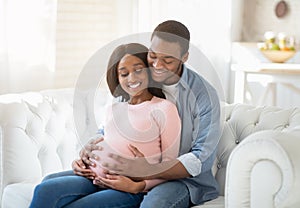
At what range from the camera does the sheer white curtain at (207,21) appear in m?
3.64

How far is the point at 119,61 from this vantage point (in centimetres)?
188

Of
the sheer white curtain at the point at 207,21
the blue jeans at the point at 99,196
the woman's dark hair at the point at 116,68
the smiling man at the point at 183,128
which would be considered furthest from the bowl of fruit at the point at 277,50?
the blue jeans at the point at 99,196

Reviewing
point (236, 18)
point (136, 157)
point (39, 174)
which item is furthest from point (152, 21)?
point (136, 157)

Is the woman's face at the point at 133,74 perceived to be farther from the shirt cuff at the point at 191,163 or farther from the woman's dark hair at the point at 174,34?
the shirt cuff at the point at 191,163

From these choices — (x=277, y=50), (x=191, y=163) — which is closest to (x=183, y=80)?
(x=191, y=163)

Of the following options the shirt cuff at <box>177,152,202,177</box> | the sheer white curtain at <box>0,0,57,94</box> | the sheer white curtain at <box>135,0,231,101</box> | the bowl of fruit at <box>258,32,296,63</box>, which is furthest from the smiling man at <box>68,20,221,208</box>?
the sheer white curtain at <box>135,0,231,101</box>

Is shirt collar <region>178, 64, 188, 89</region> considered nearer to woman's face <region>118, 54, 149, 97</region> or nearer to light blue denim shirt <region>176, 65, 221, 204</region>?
light blue denim shirt <region>176, 65, 221, 204</region>

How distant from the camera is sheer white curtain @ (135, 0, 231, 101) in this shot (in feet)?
11.9

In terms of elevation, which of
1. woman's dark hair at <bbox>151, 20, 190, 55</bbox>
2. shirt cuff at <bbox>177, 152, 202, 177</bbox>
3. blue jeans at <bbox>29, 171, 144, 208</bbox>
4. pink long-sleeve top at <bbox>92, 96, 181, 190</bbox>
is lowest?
blue jeans at <bbox>29, 171, 144, 208</bbox>

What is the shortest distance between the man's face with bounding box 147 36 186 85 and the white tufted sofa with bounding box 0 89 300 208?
0.33m

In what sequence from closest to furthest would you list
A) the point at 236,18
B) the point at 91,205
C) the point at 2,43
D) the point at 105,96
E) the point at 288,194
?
the point at 288,194 → the point at 91,205 → the point at 105,96 → the point at 2,43 → the point at 236,18

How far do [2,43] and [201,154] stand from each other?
1246mm

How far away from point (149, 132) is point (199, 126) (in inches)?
7.0

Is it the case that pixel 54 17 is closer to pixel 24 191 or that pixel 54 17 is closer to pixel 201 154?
pixel 24 191
